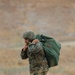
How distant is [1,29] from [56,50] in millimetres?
23804

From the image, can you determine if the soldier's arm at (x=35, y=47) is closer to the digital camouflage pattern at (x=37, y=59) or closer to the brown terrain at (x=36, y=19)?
the digital camouflage pattern at (x=37, y=59)

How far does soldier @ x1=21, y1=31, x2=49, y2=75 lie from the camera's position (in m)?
9.62

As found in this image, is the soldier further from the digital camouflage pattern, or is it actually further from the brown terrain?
the brown terrain

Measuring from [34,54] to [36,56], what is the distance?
0.07 m

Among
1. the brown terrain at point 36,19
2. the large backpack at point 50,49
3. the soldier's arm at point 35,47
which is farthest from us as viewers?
the brown terrain at point 36,19

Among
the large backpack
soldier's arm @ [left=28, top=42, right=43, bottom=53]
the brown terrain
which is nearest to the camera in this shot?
soldier's arm @ [left=28, top=42, right=43, bottom=53]

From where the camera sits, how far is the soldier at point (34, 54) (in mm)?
9617

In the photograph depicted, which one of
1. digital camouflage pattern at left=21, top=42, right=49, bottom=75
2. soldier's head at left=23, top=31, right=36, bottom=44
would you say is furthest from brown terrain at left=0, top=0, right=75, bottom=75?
soldier's head at left=23, top=31, right=36, bottom=44

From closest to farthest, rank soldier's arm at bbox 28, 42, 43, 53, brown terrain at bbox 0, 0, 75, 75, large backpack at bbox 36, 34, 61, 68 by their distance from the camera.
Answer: soldier's arm at bbox 28, 42, 43, 53 < large backpack at bbox 36, 34, 61, 68 < brown terrain at bbox 0, 0, 75, 75

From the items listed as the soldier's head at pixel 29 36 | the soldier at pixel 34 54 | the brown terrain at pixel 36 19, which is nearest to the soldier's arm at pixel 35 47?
the soldier at pixel 34 54

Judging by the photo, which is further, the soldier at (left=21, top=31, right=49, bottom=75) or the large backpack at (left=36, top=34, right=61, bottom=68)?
the large backpack at (left=36, top=34, right=61, bottom=68)

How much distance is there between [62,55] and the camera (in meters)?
22.2

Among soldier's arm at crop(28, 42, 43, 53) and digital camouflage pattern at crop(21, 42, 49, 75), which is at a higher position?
soldier's arm at crop(28, 42, 43, 53)

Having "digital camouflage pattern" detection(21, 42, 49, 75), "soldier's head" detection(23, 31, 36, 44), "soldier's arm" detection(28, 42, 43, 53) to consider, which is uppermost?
"soldier's head" detection(23, 31, 36, 44)
